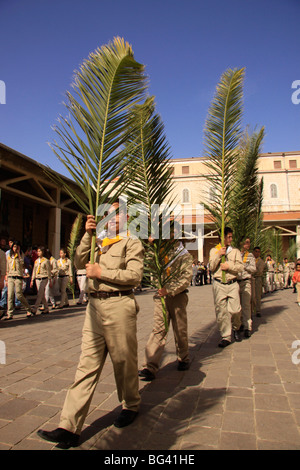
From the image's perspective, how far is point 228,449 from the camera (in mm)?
2465

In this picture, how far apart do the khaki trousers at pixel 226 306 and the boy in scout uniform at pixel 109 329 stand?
308 centimetres

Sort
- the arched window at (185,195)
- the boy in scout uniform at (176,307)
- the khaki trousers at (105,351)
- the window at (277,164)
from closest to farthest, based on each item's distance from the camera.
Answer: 1. the khaki trousers at (105,351)
2. the boy in scout uniform at (176,307)
3. the arched window at (185,195)
4. the window at (277,164)

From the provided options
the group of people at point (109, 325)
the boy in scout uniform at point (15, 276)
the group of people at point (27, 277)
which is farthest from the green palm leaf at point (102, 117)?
the boy in scout uniform at point (15, 276)

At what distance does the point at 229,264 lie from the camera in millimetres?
5695

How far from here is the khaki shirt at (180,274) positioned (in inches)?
169

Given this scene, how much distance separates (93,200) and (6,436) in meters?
2.03

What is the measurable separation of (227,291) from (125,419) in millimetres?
3455

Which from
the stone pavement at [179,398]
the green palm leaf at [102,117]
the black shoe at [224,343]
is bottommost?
the stone pavement at [179,398]

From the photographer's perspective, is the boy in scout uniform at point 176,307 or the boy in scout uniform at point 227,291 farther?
the boy in scout uniform at point 227,291

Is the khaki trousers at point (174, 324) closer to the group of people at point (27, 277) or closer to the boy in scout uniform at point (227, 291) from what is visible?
the boy in scout uniform at point (227, 291)

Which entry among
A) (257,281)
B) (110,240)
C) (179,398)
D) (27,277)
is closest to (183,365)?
(179,398)

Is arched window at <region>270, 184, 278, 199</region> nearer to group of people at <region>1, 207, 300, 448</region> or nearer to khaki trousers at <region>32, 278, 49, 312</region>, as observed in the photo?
khaki trousers at <region>32, 278, 49, 312</region>

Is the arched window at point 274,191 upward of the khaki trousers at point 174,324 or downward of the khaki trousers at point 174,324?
upward

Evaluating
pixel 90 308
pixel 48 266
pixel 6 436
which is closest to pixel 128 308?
pixel 90 308
